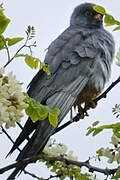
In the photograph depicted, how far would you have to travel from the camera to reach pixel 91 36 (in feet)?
22.1

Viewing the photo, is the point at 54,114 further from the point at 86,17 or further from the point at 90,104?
the point at 86,17

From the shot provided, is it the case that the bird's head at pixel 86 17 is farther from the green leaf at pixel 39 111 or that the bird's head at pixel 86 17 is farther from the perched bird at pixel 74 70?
the green leaf at pixel 39 111

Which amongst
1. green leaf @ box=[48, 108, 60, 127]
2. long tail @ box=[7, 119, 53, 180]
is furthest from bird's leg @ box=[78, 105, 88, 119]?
green leaf @ box=[48, 108, 60, 127]

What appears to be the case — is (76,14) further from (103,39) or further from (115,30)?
(115,30)

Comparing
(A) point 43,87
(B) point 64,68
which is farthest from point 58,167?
(B) point 64,68

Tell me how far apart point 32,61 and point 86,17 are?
15.2ft

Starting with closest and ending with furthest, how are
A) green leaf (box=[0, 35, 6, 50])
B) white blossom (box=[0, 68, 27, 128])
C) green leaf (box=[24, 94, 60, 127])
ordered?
white blossom (box=[0, 68, 27, 128]) < green leaf (box=[24, 94, 60, 127]) < green leaf (box=[0, 35, 6, 50])

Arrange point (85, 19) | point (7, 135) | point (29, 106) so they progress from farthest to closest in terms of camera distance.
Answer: point (85, 19), point (7, 135), point (29, 106)

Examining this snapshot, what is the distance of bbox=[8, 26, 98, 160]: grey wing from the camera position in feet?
17.3

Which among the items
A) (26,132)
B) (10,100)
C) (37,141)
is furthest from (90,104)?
(10,100)

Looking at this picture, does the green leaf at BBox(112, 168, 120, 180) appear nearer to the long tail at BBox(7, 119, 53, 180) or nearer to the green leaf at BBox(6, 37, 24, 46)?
the long tail at BBox(7, 119, 53, 180)

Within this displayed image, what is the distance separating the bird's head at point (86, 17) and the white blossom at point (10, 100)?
493 cm

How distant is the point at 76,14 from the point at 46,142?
3.97 metres

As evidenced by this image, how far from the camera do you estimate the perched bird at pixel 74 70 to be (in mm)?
5441
